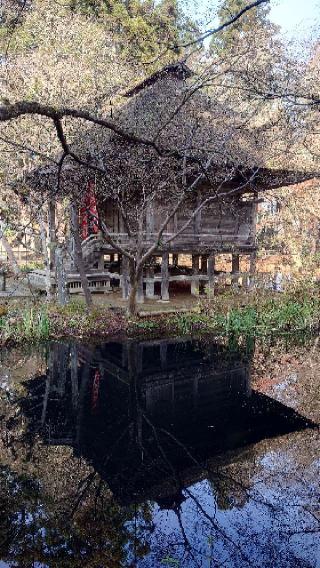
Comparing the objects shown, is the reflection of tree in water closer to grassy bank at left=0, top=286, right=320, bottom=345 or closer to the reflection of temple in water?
the reflection of temple in water

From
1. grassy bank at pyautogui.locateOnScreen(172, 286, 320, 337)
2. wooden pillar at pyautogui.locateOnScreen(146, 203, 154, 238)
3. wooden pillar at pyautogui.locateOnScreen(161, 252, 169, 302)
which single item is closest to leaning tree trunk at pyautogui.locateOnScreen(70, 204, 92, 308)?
grassy bank at pyautogui.locateOnScreen(172, 286, 320, 337)

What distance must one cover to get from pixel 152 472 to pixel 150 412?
1696 mm

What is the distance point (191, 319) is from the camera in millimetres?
11797

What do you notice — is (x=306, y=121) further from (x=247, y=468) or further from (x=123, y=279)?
(x=247, y=468)

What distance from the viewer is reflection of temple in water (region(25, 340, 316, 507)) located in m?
5.52

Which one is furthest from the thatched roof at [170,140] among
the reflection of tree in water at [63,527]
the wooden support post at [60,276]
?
the reflection of tree in water at [63,527]

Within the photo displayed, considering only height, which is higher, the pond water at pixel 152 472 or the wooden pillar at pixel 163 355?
the wooden pillar at pixel 163 355

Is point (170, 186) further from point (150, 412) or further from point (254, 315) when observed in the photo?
point (150, 412)

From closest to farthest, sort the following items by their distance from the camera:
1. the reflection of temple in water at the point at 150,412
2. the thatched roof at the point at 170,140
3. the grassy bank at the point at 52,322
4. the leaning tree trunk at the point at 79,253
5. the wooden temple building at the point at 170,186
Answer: the reflection of temple in water at the point at 150,412, the grassy bank at the point at 52,322, the thatched roof at the point at 170,140, the wooden temple building at the point at 170,186, the leaning tree trunk at the point at 79,253

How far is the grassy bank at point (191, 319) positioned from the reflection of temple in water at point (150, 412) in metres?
0.85

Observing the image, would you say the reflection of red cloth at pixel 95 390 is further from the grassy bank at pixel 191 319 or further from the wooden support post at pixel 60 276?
the wooden support post at pixel 60 276

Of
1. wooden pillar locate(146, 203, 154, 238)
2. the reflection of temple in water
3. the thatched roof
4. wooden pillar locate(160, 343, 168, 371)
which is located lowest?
the reflection of temple in water

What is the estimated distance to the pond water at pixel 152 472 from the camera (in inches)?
165

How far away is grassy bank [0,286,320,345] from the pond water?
1.96 m
